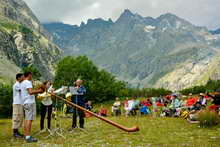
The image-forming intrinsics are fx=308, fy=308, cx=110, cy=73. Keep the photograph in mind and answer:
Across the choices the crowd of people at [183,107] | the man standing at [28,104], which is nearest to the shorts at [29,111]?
the man standing at [28,104]

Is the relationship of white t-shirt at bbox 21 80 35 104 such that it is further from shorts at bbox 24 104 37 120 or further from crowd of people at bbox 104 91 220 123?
crowd of people at bbox 104 91 220 123

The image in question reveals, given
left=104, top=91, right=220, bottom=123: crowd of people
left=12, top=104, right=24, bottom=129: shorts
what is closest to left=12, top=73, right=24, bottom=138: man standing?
left=12, top=104, right=24, bottom=129: shorts

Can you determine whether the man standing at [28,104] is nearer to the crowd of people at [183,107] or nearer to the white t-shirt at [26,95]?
the white t-shirt at [26,95]

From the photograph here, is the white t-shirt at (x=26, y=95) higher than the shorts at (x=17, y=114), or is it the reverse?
the white t-shirt at (x=26, y=95)

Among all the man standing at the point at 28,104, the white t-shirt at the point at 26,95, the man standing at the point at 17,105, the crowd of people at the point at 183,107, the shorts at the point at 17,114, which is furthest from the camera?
the crowd of people at the point at 183,107

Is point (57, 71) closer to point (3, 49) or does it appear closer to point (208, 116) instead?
point (208, 116)

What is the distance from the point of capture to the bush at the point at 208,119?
55.1ft

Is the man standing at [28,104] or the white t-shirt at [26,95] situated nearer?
the man standing at [28,104]

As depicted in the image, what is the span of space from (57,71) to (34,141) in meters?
63.8

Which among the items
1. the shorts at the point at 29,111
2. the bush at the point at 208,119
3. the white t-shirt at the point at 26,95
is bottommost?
the bush at the point at 208,119

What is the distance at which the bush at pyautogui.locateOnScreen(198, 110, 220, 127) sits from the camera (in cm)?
1680

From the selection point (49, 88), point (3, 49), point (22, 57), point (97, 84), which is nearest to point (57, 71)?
point (97, 84)

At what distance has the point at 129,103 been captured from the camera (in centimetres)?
3195

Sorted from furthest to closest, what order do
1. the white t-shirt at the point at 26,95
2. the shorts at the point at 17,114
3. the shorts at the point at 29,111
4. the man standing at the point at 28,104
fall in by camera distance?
1. the shorts at the point at 17,114
2. the white t-shirt at the point at 26,95
3. the shorts at the point at 29,111
4. the man standing at the point at 28,104
